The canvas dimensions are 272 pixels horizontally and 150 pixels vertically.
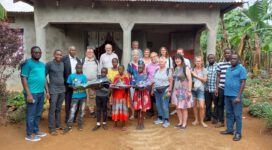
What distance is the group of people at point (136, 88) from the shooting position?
16.4 feet

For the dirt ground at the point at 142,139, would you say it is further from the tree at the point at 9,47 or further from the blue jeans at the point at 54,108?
the tree at the point at 9,47

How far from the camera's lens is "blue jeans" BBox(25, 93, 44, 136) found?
15.8ft

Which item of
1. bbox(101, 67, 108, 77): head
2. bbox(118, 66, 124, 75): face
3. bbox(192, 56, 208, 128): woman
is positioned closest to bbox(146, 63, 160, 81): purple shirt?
bbox(118, 66, 124, 75): face

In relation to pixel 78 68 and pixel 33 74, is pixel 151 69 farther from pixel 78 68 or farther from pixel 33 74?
pixel 33 74

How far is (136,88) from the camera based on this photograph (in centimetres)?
566

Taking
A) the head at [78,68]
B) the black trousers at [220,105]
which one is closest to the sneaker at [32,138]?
the head at [78,68]

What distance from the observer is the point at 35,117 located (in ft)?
16.6

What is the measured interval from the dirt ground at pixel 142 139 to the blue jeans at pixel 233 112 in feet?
0.82

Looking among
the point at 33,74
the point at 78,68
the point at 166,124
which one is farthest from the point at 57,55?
the point at 166,124

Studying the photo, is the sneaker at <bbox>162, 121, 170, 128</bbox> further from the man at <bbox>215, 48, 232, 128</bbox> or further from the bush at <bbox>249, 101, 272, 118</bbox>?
the bush at <bbox>249, 101, 272, 118</bbox>

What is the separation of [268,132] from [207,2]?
422 centimetres

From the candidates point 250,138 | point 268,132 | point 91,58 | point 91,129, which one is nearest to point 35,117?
point 91,129

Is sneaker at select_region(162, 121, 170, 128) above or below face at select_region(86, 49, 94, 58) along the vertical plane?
below

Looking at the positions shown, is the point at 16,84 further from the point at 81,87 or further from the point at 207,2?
the point at 207,2
